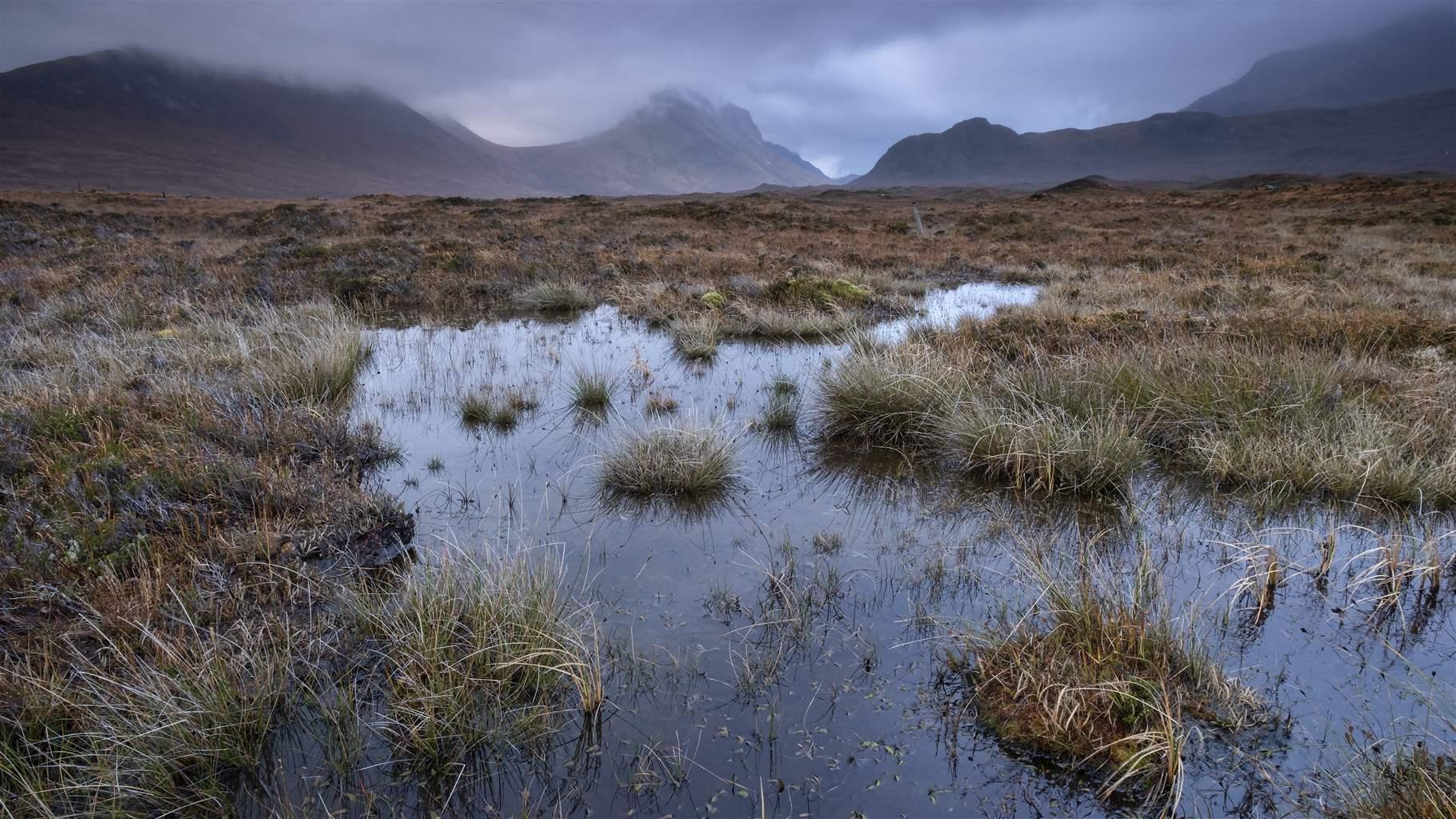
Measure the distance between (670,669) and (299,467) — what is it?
324 cm

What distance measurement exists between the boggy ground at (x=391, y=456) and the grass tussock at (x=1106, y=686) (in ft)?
0.07

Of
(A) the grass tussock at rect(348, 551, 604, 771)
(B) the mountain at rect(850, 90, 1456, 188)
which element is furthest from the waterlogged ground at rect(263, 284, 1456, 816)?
(B) the mountain at rect(850, 90, 1456, 188)

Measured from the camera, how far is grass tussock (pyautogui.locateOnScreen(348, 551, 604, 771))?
2.60 m

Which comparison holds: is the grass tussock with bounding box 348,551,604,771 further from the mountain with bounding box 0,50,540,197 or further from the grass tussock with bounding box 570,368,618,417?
the mountain with bounding box 0,50,540,197

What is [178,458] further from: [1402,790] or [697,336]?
[697,336]

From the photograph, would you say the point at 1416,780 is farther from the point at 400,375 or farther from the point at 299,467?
the point at 400,375

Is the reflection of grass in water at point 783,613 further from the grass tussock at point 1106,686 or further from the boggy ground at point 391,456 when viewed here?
the grass tussock at point 1106,686

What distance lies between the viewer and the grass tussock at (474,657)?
2598 mm

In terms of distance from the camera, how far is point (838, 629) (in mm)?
3291

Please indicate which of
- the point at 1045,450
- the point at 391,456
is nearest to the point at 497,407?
the point at 391,456

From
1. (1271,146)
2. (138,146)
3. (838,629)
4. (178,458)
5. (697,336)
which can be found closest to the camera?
Answer: (838,629)

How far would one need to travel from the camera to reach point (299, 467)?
4789 mm

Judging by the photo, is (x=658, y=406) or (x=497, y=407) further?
(x=658, y=406)

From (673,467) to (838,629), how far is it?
6.41 ft
